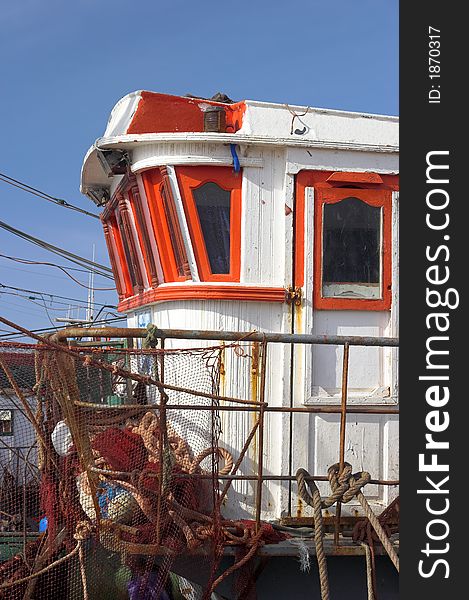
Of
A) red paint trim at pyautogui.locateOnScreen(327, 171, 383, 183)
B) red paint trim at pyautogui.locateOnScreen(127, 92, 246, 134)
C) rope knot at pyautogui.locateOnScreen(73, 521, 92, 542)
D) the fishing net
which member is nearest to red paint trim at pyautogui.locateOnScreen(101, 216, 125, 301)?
red paint trim at pyautogui.locateOnScreen(127, 92, 246, 134)

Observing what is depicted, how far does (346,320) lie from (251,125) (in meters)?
1.74

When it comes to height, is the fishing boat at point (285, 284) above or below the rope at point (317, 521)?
above

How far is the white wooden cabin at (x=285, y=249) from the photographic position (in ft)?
21.4

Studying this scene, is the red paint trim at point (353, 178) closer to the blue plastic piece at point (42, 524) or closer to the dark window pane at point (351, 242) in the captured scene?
the dark window pane at point (351, 242)

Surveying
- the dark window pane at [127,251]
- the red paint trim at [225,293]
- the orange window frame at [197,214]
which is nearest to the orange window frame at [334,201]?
the red paint trim at [225,293]

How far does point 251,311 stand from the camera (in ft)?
21.5

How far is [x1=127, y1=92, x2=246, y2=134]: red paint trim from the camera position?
687 centimetres

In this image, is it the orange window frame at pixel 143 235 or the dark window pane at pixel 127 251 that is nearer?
the orange window frame at pixel 143 235

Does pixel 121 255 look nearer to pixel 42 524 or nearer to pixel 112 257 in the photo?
pixel 112 257

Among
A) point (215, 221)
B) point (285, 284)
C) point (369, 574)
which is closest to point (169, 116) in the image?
point (215, 221)

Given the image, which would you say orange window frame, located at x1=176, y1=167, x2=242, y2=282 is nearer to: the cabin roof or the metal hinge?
the cabin roof

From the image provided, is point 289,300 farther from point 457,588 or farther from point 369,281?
point 457,588

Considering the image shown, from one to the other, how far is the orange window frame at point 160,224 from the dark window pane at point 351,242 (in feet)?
4.00

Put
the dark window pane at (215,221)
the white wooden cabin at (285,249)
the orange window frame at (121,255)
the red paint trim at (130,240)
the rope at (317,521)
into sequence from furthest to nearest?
1. the orange window frame at (121,255)
2. the red paint trim at (130,240)
3. the dark window pane at (215,221)
4. the white wooden cabin at (285,249)
5. the rope at (317,521)
